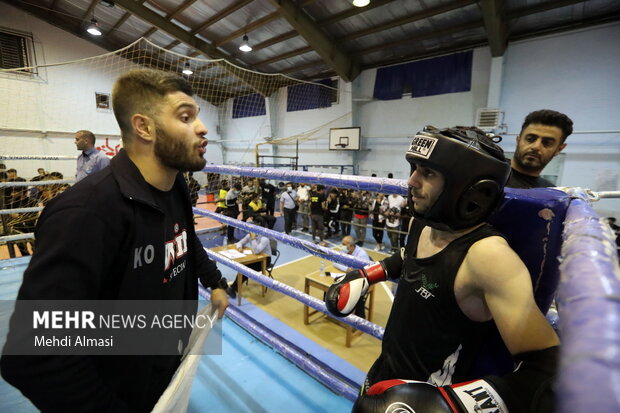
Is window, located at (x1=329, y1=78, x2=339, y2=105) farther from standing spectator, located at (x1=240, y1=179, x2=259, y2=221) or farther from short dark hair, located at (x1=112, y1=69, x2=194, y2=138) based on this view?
short dark hair, located at (x1=112, y1=69, x2=194, y2=138)

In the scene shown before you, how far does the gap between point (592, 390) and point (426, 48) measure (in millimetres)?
11036

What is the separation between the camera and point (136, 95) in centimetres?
110

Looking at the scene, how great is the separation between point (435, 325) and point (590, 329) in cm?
73

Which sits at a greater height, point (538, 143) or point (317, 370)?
point (538, 143)

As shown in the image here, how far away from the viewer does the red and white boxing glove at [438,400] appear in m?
0.61

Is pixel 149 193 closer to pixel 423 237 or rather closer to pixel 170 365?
Answer: pixel 170 365

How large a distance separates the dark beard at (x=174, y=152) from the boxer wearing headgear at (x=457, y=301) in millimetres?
864

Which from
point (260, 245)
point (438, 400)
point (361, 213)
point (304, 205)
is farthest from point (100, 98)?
point (438, 400)

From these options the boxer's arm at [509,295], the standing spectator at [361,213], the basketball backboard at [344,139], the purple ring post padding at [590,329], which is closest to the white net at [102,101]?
the basketball backboard at [344,139]

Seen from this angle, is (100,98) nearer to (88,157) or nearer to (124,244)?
(88,157)

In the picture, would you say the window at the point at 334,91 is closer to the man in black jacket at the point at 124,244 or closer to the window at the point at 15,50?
the man in black jacket at the point at 124,244

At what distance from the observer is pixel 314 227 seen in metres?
7.79

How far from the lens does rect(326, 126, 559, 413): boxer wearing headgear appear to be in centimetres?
64

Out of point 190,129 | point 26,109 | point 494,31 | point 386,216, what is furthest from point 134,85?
point 26,109
